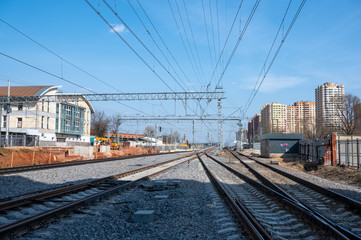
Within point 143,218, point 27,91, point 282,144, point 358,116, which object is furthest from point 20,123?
point 143,218

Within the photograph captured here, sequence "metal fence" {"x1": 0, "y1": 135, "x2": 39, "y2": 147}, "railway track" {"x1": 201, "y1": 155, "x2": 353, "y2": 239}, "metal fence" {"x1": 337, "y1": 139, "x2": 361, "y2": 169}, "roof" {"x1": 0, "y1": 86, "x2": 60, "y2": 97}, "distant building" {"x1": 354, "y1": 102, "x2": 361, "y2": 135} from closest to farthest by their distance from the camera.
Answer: "railway track" {"x1": 201, "y1": 155, "x2": 353, "y2": 239}
"metal fence" {"x1": 337, "y1": 139, "x2": 361, "y2": 169}
"metal fence" {"x1": 0, "y1": 135, "x2": 39, "y2": 147}
"distant building" {"x1": 354, "y1": 102, "x2": 361, "y2": 135}
"roof" {"x1": 0, "y1": 86, "x2": 60, "y2": 97}

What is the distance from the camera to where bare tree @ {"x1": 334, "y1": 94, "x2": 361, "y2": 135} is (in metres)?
49.7

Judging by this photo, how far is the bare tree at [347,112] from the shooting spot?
49656 mm

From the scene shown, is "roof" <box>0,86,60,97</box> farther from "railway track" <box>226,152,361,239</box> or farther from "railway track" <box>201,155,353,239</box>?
"railway track" <box>201,155,353,239</box>

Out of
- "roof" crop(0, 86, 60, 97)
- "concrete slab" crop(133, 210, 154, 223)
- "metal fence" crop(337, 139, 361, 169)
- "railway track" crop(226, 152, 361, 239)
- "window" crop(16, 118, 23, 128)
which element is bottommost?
"railway track" crop(226, 152, 361, 239)

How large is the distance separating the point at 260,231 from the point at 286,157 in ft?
127

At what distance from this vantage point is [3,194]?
11.0 metres

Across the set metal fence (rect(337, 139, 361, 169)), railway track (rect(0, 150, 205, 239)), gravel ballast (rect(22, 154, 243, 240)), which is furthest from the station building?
gravel ballast (rect(22, 154, 243, 240))

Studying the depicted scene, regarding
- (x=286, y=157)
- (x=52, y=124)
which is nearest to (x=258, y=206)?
(x=286, y=157)

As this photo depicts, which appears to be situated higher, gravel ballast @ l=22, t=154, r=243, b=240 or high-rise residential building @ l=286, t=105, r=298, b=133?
high-rise residential building @ l=286, t=105, r=298, b=133

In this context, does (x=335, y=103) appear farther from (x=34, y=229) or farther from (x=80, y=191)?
(x=34, y=229)

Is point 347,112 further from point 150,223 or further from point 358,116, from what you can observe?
point 150,223

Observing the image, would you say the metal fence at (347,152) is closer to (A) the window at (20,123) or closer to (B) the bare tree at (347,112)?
(B) the bare tree at (347,112)

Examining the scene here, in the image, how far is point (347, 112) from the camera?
5059 cm
